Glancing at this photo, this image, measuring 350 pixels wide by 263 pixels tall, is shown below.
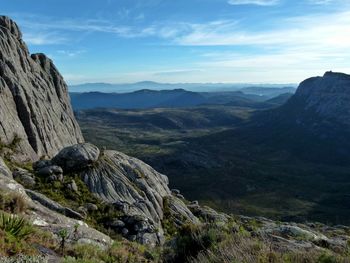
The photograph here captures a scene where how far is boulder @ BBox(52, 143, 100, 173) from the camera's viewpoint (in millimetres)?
39438

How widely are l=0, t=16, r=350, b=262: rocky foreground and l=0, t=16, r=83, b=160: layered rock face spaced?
15 cm

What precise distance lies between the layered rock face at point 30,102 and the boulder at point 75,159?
152 inches

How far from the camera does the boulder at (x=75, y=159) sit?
129ft

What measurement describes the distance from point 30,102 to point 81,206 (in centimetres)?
1990

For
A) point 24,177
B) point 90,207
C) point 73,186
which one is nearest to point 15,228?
point 90,207

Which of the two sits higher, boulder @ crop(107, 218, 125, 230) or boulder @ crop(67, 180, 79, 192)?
boulder @ crop(67, 180, 79, 192)

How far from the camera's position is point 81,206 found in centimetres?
3394

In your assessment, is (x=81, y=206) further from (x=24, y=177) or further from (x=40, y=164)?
(x=40, y=164)

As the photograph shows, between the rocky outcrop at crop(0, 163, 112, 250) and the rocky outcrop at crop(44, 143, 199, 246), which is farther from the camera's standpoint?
the rocky outcrop at crop(44, 143, 199, 246)

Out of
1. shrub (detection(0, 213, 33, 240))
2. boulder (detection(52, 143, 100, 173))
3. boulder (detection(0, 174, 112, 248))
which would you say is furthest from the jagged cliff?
shrub (detection(0, 213, 33, 240))

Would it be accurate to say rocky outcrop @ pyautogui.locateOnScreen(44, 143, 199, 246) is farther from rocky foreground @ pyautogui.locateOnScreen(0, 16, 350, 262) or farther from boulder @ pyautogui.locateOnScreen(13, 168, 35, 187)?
boulder @ pyautogui.locateOnScreen(13, 168, 35, 187)

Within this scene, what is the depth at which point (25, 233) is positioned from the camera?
14594mm

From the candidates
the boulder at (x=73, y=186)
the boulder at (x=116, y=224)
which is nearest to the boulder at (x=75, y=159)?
the boulder at (x=73, y=186)

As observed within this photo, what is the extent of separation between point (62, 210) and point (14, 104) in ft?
69.9
